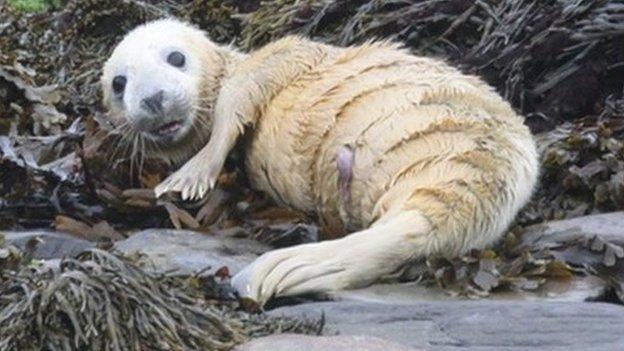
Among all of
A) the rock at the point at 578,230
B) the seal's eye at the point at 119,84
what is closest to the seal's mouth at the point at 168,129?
the seal's eye at the point at 119,84

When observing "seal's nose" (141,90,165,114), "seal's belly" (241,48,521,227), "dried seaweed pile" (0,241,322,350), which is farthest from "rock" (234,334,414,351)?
"seal's nose" (141,90,165,114)

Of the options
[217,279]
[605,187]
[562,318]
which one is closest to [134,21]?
[605,187]

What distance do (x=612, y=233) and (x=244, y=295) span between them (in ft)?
4.80

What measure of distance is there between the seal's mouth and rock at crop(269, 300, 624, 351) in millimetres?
1896

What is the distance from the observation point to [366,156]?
5.96 metres

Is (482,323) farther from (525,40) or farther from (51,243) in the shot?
(525,40)

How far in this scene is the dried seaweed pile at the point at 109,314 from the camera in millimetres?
4148

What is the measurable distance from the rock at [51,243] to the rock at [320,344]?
151 centimetres

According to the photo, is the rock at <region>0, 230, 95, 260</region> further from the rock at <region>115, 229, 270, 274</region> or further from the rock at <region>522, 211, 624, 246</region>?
the rock at <region>522, 211, 624, 246</region>

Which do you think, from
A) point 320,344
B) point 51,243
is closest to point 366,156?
point 51,243

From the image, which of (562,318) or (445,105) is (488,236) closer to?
(445,105)

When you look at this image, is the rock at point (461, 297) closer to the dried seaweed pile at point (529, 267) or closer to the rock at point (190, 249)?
the dried seaweed pile at point (529, 267)

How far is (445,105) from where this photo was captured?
5949 millimetres

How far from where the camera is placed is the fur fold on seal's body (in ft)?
17.3
